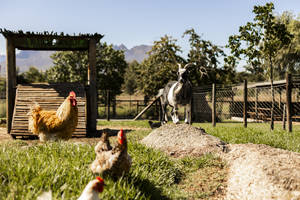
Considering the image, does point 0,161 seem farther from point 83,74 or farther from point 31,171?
point 83,74

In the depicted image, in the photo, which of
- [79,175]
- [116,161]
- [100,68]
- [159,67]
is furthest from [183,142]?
[100,68]

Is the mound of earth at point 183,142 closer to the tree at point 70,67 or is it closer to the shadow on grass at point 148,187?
the shadow on grass at point 148,187

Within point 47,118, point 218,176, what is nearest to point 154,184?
point 218,176

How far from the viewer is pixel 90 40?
1145cm

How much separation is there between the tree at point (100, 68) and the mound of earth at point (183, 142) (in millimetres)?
20806

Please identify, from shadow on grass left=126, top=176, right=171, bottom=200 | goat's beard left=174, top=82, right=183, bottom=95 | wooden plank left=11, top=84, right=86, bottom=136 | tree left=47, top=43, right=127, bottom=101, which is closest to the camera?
shadow on grass left=126, top=176, right=171, bottom=200

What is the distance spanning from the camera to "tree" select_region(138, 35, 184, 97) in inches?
906

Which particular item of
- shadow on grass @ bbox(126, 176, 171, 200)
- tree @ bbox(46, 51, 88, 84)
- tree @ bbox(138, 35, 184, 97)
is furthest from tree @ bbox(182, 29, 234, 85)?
shadow on grass @ bbox(126, 176, 171, 200)

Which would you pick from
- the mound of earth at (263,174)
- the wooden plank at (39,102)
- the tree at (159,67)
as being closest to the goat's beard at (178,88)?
the wooden plank at (39,102)

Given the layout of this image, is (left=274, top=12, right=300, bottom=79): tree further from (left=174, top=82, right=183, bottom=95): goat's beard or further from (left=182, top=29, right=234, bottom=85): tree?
(left=174, top=82, right=183, bottom=95): goat's beard

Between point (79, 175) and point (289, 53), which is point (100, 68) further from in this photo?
point (79, 175)

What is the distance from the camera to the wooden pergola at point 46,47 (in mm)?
10898

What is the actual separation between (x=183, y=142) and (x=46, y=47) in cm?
842

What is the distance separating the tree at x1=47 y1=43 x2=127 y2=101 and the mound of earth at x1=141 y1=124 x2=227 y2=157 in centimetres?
2081
